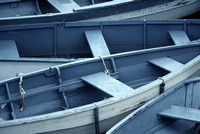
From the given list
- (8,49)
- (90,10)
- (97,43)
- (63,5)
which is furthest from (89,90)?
(63,5)

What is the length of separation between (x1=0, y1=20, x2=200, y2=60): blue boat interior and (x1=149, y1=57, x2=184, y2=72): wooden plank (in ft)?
2.60

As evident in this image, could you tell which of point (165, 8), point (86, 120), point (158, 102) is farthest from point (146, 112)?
point (165, 8)

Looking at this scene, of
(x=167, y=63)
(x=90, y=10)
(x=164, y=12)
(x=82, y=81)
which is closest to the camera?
(x=82, y=81)

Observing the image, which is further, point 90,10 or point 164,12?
point 164,12

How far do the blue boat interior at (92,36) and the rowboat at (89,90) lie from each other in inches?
31.5

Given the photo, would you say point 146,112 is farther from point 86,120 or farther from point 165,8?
point 165,8

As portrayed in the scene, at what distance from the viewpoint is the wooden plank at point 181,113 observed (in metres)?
4.03

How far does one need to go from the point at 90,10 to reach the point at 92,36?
685mm

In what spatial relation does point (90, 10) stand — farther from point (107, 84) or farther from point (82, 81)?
point (107, 84)

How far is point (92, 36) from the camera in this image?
6.23 metres

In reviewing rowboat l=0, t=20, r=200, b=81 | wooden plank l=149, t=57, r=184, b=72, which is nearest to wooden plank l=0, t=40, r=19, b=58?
rowboat l=0, t=20, r=200, b=81

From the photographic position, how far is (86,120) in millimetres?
4141

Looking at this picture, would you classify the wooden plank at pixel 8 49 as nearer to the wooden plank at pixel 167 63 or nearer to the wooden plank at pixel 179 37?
the wooden plank at pixel 167 63

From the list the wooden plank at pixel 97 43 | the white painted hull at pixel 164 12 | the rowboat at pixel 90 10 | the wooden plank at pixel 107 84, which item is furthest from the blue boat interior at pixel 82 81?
the white painted hull at pixel 164 12
